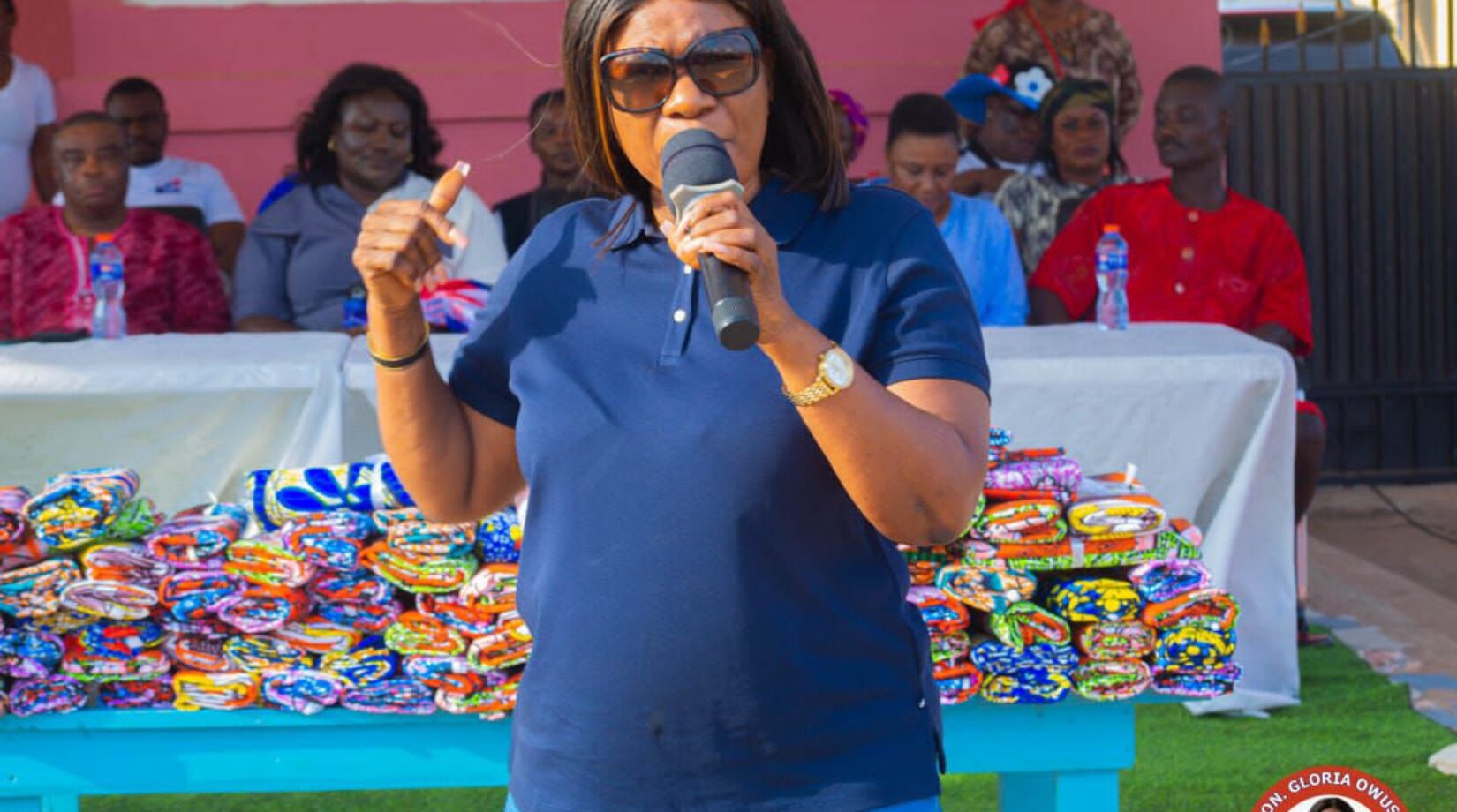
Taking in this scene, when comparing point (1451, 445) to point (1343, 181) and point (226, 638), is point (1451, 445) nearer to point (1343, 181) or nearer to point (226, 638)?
point (1343, 181)

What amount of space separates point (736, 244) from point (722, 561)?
334 millimetres

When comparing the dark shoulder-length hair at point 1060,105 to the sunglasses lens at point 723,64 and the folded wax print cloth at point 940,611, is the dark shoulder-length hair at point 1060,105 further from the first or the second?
the sunglasses lens at point 723,64

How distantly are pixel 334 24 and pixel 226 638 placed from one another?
5258mm

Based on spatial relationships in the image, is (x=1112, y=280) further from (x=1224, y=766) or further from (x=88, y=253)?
(x=88, y=253)

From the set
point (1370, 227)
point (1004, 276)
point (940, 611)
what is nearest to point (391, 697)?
point (940, 611)

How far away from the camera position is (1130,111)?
24.1 feet

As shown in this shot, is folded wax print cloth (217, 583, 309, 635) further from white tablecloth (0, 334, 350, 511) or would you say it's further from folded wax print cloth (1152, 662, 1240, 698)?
folded wax print cloth (1152, 662, 1240, 698)

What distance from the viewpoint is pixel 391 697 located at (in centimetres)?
299

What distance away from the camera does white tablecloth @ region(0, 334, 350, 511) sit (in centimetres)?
420

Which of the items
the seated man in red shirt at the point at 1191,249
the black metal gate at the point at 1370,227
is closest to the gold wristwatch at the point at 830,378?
the seated man in red shirt at the point at 1191,249

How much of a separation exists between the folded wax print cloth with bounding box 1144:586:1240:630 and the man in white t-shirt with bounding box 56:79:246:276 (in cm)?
466

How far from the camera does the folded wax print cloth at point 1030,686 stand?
294 centimetres

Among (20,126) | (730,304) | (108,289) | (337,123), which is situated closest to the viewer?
(730,304)

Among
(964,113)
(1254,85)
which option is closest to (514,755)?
(964,113)
